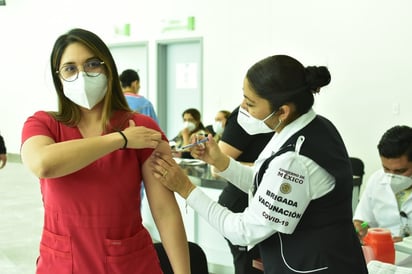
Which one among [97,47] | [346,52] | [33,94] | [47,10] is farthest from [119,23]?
[97,47]

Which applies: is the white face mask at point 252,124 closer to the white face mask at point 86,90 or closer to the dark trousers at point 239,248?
the white face mask at point 86,90

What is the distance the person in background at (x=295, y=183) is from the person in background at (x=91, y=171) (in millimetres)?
114

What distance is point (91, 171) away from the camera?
1.33 metres

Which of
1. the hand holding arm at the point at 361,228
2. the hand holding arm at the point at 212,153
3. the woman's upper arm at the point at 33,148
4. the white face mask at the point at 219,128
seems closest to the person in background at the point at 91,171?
the woman's upper arm at the point at 33,148

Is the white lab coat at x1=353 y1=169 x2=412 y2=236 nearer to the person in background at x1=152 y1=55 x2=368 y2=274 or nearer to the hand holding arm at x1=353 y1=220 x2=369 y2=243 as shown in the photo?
the hand holding arm at x1=353 y1=220 x2=369 y2=243

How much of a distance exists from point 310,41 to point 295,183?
475 cm

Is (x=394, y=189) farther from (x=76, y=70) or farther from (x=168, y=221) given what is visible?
(x=76, y=70)

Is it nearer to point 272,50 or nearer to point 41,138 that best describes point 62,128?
point 41,138

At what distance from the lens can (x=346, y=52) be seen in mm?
5621

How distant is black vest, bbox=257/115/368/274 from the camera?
1442mm

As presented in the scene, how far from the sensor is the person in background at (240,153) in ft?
8.38

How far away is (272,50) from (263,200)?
5.06 metres

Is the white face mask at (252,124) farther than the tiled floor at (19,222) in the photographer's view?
No

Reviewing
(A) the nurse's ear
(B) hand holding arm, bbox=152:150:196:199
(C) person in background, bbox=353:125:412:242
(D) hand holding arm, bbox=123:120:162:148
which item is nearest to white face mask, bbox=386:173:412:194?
(C) person in background, bbox=353:125:412:242
